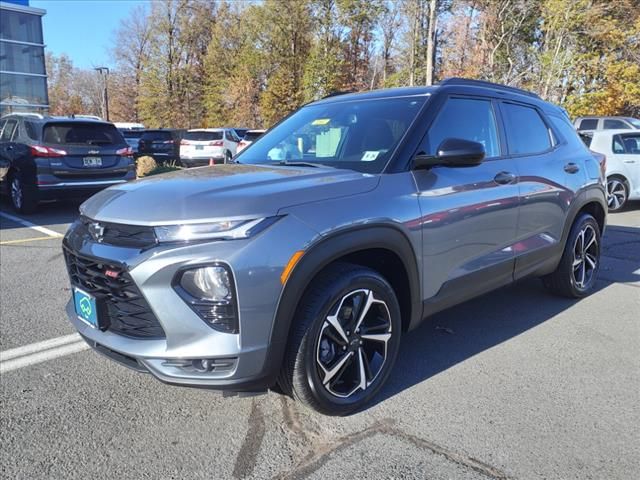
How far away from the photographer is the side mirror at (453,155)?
2.96 m

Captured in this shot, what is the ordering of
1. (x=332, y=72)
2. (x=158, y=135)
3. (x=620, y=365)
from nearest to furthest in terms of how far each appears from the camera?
(x=620, y=365)
(x=158, y=135)
(x=332, y=72)

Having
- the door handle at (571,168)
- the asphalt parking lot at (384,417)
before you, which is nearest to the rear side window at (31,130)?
the asphalt parking lot at (384,417)

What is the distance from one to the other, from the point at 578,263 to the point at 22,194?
339 inches

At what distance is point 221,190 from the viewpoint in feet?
8.34

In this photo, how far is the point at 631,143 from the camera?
1056 centimetres

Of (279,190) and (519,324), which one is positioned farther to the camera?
(519,324)

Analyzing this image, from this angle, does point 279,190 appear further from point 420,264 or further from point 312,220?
point 420,264

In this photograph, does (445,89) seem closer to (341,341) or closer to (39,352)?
(341,341)

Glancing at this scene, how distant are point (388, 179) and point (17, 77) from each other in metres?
32.6

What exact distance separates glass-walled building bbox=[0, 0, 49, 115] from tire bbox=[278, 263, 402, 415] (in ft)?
101

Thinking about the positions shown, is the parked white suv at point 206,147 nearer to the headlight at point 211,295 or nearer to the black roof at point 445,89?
the black roof at point 445,89

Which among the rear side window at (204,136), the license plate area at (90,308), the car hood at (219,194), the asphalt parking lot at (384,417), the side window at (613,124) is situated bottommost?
the asphalt parking lot at (384,417)

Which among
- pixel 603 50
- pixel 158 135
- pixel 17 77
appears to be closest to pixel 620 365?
pixel 158 135

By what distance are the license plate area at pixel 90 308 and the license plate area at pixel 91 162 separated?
649cm
